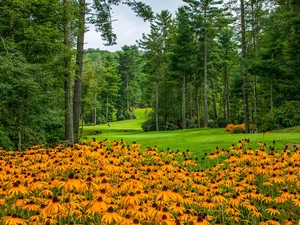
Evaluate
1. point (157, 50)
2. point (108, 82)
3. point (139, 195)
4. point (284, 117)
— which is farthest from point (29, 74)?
point (108, 82)

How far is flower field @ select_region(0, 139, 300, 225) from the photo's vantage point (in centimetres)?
280

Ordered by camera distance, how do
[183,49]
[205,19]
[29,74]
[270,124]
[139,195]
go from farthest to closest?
[183,49]
[205,19]
[270,124]
[29,74]
[139,195]

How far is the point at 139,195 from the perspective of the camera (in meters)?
3.11

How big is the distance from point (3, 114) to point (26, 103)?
0.76 m

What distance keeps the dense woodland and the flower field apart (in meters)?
3.38

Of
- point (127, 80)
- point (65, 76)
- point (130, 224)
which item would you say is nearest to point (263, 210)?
point (130, 224)

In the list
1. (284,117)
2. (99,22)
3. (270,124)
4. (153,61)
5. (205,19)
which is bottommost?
(270,124)

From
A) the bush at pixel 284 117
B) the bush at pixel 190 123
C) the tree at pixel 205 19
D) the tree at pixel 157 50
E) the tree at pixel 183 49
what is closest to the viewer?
the bush at pixel 284 117

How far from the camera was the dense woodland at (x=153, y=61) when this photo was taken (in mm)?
8719

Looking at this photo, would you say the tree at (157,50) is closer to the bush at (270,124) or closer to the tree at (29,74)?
the bush at (270,124)

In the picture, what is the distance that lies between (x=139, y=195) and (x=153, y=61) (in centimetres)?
2786

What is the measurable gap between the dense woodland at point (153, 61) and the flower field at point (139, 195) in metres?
3.38

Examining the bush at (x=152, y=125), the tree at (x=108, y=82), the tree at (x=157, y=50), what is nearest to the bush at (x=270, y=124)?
the tree at (x=157, y=50)

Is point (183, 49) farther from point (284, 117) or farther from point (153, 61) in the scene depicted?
point (284, 117)
